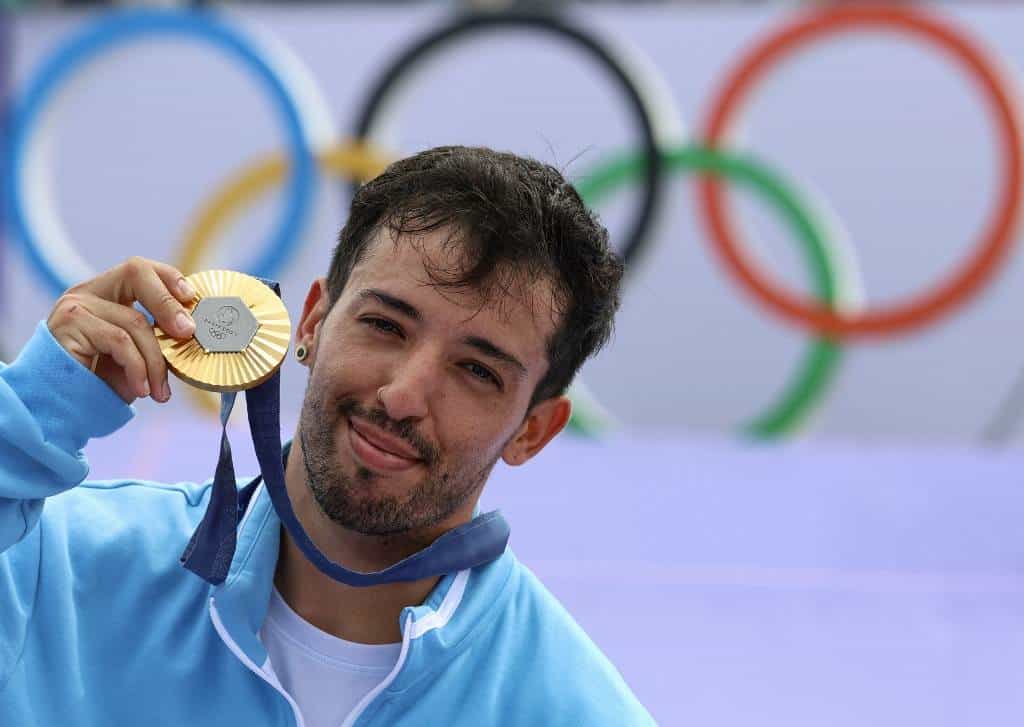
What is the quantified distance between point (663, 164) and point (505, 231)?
4632mm

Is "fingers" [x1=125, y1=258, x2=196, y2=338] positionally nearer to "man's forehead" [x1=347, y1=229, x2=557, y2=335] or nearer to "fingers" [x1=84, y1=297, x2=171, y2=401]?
"fingers" [x1=84, y1=297, x2=171, y2=401]

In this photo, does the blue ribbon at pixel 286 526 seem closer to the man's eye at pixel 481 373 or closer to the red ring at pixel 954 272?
the man's eye at pixel 481 373

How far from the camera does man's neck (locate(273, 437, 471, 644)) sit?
1647mm

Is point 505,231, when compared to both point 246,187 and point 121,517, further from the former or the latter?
point 246,187

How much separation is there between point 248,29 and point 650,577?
12.5ft

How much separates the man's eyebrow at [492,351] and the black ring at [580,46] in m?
4.50

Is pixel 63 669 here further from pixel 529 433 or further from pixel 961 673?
pixel 961 673

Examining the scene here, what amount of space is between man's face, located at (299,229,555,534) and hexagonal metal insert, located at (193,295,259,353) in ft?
0.59

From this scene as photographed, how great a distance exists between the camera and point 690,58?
6.66m

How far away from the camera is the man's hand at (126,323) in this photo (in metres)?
1.40

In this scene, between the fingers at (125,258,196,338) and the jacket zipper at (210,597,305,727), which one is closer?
the fingers at (125,258,196,338)

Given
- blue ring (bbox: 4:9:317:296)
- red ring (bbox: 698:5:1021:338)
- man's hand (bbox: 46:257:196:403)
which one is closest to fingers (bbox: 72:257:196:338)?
man's hand (bbox: 46:257:196:403)

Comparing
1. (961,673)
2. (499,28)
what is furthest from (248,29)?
(961,673)

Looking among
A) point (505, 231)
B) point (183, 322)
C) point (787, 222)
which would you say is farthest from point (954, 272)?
point (183, 322)
